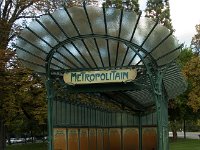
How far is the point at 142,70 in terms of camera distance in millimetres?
13016

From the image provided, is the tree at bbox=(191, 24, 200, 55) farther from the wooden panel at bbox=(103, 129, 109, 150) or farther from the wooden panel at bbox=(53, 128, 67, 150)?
the wooden panel at bbox=(53, 128, 67, 150)

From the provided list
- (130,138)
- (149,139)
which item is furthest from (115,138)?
(149,139)

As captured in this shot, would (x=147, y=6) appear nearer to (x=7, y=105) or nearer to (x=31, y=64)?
(x=7, y=105)

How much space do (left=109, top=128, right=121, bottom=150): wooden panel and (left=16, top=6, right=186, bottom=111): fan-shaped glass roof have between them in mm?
10248

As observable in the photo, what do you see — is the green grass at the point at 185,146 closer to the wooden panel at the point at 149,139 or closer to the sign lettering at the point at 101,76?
the wooden panel at the point at 149,139

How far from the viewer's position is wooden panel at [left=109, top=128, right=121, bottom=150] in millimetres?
23844

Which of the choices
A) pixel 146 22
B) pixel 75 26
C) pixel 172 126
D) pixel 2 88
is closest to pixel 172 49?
pixel 146 22

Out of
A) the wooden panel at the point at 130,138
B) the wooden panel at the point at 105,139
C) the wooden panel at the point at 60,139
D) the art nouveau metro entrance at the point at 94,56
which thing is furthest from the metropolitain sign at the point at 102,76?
the wooden panel at the point at 130,138

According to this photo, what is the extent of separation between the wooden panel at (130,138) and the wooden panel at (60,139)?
8.83m

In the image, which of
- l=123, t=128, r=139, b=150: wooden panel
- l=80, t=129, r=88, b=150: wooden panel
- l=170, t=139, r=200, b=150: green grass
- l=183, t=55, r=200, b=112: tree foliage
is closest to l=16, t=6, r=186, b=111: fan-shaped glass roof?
l=80, t=129, r=88, b=150: wooden panel

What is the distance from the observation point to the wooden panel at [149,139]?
23.0 m

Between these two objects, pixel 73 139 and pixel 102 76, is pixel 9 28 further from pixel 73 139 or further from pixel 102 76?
pixel 102 76

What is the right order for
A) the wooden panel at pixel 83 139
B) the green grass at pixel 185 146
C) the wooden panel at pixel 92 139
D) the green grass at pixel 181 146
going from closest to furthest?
1. the wooden panel at pixel 83 139
2. the wooden panel at pixel 92 139
3. the green grass at pixel 185 146
4. the green grass at pixel 181 146

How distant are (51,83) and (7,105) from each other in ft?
54.8
